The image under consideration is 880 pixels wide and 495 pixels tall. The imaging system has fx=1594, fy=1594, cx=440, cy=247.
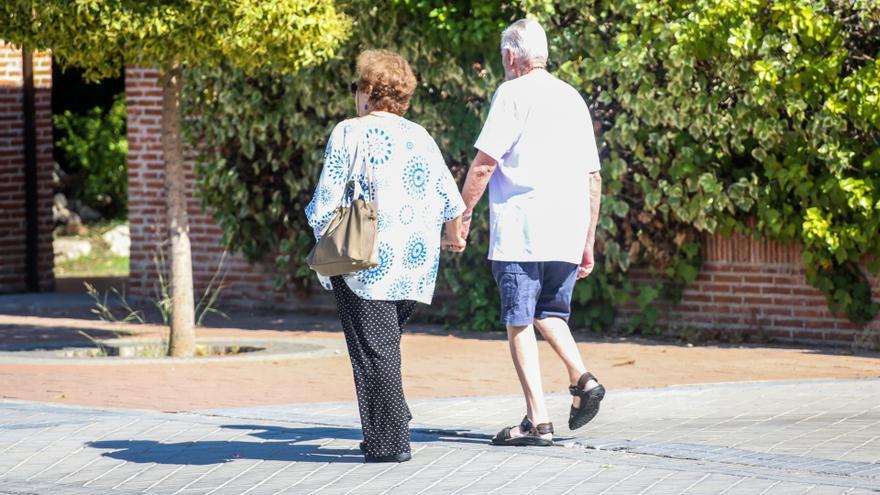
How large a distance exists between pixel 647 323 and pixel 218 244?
442 cm

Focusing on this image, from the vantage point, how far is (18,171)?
52.2ft

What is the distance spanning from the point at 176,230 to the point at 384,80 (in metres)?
4.85

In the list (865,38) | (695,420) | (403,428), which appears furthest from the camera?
(865,38)

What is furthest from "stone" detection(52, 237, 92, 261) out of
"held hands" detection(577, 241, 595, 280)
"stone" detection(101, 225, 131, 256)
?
"held hands" detection(577, 241, 595, 280)

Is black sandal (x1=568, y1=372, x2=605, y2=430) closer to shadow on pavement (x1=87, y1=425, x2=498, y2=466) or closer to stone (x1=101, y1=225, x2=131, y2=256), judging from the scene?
shadow on pavement (x1=87, y1=425, x2=498, y2=466)

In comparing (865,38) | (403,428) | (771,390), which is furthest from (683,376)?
(403,428)

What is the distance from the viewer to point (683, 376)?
973cm

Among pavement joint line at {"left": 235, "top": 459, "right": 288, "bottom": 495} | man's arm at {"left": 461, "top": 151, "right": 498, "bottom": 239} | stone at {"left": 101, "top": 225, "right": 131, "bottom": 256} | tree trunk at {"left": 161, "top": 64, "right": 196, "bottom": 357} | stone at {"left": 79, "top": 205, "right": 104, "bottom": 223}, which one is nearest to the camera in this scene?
pavement joint line at {"left": 235, "top": 459, "right": 288, "bottom": 495}

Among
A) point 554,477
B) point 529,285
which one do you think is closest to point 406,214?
point 529,285

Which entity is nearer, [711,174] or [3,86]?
[711,174]

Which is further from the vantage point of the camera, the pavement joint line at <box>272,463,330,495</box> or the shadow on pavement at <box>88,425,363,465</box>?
the shadow on pavement at <box>88,425,363,465</box>

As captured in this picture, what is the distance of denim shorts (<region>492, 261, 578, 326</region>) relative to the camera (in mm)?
6703

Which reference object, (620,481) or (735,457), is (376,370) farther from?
(735,457)

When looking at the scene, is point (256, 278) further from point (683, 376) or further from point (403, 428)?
point (403, 428)
